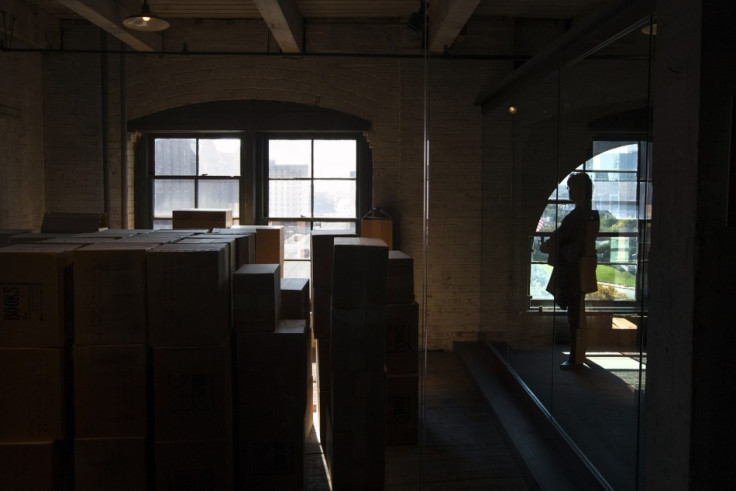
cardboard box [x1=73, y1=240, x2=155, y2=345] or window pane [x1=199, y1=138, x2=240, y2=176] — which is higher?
window pane [x1=199, y1=138, x2=240, y2=176]

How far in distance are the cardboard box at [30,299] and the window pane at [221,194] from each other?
379 cm

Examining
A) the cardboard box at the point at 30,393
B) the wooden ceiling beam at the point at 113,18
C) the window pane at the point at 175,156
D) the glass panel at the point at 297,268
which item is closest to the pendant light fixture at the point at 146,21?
the wooden ceiling beam at the point at 113,18

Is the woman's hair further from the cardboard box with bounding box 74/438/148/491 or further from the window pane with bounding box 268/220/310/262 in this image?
the window pane with bounding box 268/220/310/262

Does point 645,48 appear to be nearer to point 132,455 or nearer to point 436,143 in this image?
point 132,455

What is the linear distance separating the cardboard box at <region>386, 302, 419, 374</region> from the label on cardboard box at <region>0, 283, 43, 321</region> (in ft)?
6.84

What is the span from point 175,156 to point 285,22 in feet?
7.25

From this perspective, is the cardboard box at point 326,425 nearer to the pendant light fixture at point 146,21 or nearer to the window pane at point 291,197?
the window pane at point 291,197

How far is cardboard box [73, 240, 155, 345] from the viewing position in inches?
107

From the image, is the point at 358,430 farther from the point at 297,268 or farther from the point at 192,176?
the point at 192,176

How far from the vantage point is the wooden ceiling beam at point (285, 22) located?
184 inches

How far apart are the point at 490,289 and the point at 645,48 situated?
11.9ft

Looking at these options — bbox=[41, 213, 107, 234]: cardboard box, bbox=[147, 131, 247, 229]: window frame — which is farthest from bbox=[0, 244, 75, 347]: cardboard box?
bbox=[147, 131, 247, 229]: window frame

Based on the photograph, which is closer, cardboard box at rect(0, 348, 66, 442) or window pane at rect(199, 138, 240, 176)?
cardboard box at rect(0, 348, 66, 442)

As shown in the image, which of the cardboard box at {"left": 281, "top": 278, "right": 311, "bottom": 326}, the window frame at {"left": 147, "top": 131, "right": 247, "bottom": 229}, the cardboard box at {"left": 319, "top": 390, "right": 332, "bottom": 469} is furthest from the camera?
the window frame at {"left": 147, "top": 131, "right": 247, "bottom": 229}
